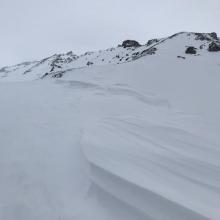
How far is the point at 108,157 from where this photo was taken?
6.22 m

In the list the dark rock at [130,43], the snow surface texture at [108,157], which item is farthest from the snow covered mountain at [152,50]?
the snow surface texture at [108,157]

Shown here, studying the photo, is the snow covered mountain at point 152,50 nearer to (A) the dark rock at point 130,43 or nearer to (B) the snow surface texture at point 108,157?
(A) the dark rock at point 130,43

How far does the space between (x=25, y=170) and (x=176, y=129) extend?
13.3 ft

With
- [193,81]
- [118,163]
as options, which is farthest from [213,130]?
[193,81]

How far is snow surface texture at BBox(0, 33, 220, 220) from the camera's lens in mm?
4848

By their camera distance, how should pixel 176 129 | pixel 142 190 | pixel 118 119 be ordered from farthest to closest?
pixel 118 119, pixel 176 129, pixel 142 190

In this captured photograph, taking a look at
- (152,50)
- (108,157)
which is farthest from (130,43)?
(108,157)

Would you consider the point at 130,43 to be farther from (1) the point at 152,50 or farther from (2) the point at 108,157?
(2) the point at 108,157

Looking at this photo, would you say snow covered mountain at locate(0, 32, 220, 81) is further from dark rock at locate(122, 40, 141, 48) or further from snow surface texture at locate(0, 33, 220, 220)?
snow surface texture at locate(0, 33, 220, 220)

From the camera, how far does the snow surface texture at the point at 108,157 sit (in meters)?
4.85

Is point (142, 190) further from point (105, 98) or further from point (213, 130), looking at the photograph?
point (105, 98)

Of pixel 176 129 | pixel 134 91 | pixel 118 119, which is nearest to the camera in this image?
pixel 176 129

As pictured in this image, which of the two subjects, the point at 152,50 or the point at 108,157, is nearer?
the point at 108,157

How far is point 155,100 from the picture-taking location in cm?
1270
